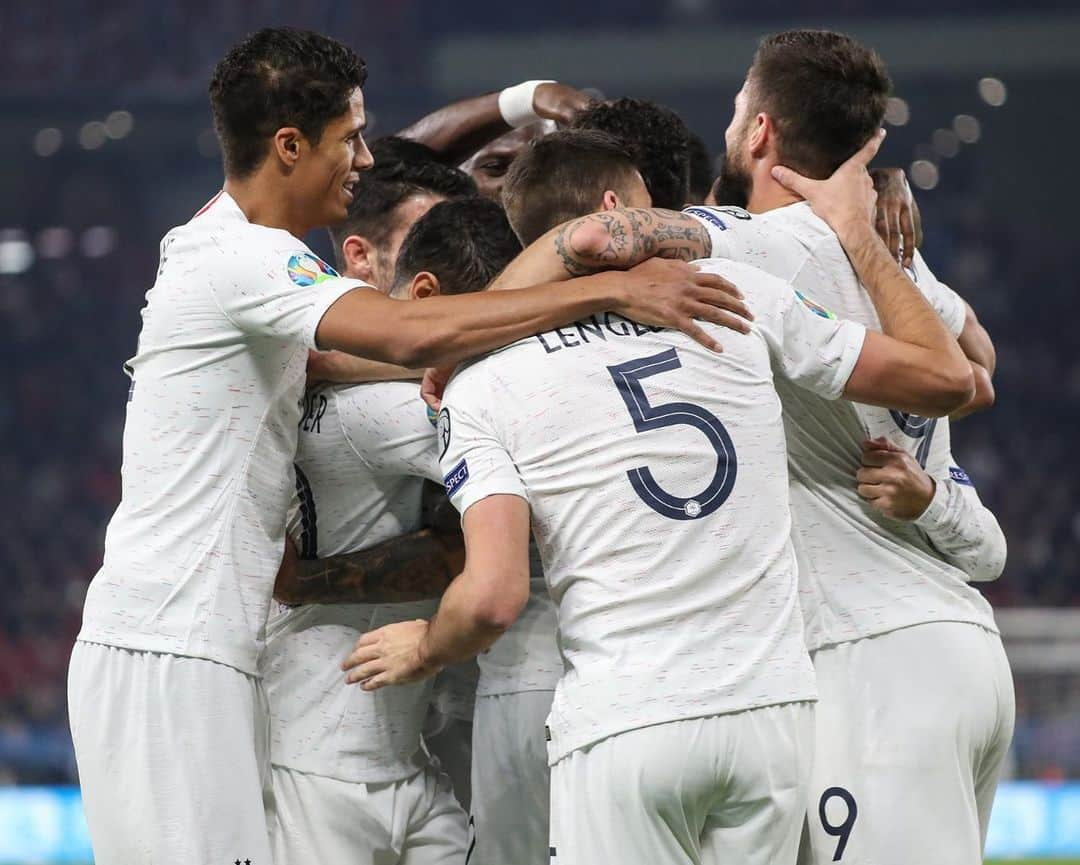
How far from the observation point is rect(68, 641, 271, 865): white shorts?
9.43 ft

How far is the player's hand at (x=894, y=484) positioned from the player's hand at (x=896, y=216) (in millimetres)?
493

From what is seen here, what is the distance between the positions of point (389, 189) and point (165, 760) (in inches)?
71.4

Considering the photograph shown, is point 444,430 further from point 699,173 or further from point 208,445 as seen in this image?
point 699,173

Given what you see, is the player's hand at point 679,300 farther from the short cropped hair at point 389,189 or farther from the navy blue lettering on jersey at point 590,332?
the short cropped hair at point 389,189

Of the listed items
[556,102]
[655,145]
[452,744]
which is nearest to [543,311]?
[655,145]

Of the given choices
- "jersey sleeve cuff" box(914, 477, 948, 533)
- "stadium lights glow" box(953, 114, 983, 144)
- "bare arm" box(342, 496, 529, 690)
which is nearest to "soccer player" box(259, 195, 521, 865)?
"bare arm" box(342, 496, 529, 690)

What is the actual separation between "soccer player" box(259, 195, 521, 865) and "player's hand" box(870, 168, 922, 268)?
0.85 meters

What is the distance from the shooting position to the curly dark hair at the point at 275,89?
3.11 m

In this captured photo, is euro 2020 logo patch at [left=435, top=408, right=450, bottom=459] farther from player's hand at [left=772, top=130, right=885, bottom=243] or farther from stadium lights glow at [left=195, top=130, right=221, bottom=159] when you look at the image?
stadium lights glow at [left=195, top=130, right=221, bottom=159]

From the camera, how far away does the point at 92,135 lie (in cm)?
1898

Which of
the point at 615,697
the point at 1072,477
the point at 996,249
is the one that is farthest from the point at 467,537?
the point at 996,249

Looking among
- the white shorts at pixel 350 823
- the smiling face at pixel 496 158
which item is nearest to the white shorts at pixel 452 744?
the white shorts at pixel 350 823

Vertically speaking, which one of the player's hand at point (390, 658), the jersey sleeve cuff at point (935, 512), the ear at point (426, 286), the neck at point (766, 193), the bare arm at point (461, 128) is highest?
the neck at point (766, 193)

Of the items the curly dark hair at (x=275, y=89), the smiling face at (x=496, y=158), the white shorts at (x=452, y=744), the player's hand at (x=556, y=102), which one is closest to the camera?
the curly dark hair at (x=275, y=89)
